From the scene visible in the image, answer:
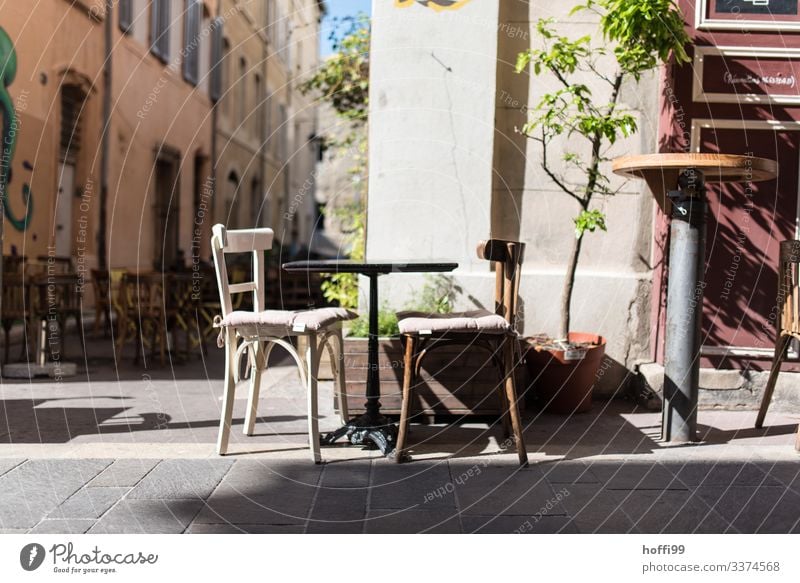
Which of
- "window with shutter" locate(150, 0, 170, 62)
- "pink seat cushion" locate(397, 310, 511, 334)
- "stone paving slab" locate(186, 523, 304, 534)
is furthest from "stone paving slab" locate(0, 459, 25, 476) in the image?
"window with shutter" locate(150, 0, 170, 62)

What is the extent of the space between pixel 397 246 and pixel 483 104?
1006 mm

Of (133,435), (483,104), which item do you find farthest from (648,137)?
(133,435)

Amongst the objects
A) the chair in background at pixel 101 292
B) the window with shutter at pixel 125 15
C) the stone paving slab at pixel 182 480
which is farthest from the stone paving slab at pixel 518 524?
the window with shutter at pixel 125 15

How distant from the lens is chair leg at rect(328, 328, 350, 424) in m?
4.20

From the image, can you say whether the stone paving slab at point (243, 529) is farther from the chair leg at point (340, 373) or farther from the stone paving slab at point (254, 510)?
the chair leg at point (340, 373)

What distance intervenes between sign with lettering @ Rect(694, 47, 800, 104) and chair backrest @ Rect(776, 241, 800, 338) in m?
1.08

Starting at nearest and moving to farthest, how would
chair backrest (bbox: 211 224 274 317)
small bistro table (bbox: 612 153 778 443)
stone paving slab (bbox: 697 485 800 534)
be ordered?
stone paving slab (bbox: 697 485 800 534) < chair backrest (bbox: 211 224 274 317) < small bistro table (bbox: 612 153 778 443)

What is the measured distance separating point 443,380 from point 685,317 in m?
1.23

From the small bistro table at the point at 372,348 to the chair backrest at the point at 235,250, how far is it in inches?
8.7

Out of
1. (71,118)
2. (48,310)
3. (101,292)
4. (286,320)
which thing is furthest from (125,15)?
(286,320)

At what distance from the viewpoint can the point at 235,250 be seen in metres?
4.05

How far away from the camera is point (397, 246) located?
17.9 feet

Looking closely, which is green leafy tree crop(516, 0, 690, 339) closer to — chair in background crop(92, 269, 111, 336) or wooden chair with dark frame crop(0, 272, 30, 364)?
wooden chair with dark frame crop(0, 272, 30, 364)
